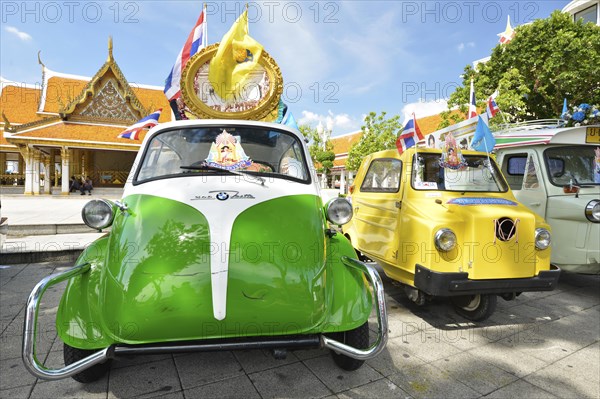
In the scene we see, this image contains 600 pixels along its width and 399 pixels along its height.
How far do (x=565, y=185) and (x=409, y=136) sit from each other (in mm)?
2203

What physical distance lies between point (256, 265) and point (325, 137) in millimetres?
41806

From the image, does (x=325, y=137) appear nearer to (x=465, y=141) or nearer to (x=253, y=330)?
(x=465, y=141)

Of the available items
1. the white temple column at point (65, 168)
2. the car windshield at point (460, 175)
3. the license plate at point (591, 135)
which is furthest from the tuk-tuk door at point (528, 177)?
the white temple column at point (65, 168)

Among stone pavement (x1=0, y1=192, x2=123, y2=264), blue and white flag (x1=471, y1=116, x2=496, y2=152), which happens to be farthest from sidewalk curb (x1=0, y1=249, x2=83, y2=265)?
blue and white flag (x1=471, y1=116, x2=496, y2=152)

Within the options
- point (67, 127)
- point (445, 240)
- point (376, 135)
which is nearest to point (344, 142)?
point (376, 135)

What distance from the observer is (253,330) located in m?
2.07

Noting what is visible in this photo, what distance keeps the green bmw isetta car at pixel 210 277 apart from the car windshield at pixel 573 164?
381 cm

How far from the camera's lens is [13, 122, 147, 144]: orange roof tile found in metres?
19.7

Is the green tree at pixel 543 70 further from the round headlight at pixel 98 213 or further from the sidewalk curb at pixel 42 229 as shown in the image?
the sidewalk curb at pixel 42 229

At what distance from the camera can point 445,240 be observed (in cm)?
335

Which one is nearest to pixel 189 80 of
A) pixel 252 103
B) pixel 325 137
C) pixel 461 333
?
pixel 252 103

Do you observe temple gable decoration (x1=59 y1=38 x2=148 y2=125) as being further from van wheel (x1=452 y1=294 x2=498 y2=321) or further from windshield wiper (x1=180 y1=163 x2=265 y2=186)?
van wheel (x1=452 y1=294 x2=498 y2=321)

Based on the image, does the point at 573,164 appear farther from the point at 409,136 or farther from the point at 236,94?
the point at 236,94

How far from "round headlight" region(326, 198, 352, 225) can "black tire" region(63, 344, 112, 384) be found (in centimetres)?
193
